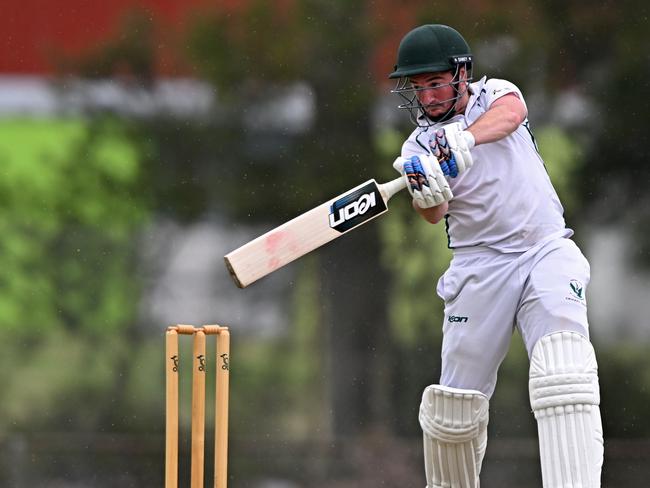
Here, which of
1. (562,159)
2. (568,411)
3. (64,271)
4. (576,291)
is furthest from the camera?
(562,159)

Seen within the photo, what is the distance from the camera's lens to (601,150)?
5777 mm

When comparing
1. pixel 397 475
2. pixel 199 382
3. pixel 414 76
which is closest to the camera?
pixel 199 382

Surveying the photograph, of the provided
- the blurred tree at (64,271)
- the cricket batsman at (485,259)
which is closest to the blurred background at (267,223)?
the blurred tree at (64,271)

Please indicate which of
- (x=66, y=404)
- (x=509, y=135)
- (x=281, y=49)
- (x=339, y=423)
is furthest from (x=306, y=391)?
(x=509, y=135)

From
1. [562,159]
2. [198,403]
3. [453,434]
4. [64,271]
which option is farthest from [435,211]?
[64,271]

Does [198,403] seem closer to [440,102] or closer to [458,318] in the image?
[458,318]

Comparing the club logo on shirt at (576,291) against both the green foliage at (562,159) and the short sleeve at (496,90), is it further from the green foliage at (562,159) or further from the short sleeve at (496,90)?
the green foliage at (562,159)

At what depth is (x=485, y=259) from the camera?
3172mm

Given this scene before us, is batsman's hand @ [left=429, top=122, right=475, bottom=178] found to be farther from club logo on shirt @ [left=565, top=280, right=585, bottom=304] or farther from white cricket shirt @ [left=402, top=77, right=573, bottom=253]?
club logo on shirt @ [left=565, top=280, right=585, bottom=304]

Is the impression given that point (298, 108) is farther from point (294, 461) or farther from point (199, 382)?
point (199, 382)

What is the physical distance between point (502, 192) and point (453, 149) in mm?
240

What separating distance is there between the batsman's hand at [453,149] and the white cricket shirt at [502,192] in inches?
6.8

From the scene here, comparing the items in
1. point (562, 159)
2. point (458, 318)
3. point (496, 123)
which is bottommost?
point (458, 318)

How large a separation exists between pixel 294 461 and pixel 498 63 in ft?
6.02
